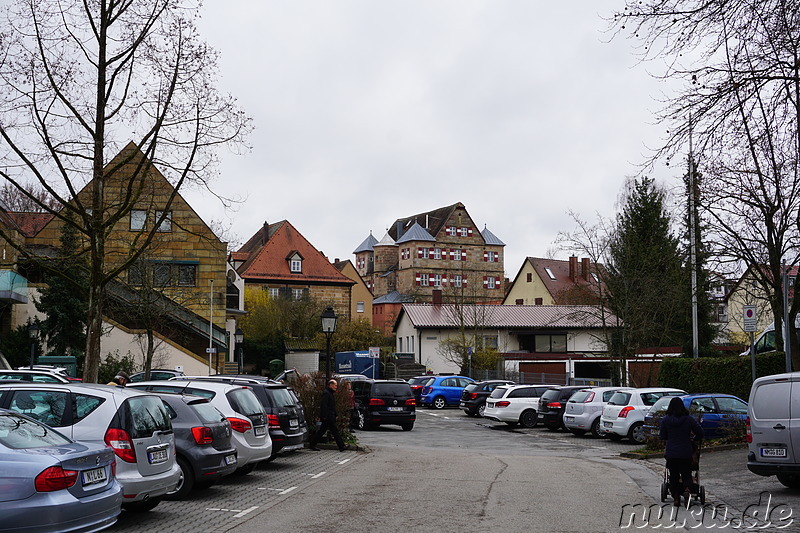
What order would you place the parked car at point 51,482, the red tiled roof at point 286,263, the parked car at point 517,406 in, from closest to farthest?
the parked car at point 51,482
the parked car at point 517,406
the red tiled roof at point 286,263

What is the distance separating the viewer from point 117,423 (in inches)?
392

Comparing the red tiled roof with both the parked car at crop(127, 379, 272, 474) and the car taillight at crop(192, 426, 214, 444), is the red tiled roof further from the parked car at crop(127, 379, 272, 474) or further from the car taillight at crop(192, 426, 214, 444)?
the car taillight at crop(192, 426, 214, 444)

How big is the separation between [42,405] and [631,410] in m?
18.7

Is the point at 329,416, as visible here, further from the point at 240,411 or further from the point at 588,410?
the point at 588,410

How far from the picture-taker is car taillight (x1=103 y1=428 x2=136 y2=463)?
32.3 ft

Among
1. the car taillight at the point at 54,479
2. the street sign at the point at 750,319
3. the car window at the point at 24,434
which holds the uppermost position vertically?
the street sign at the point at 750,319

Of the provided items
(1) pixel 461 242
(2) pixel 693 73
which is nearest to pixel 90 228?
(2) pixel 693 73

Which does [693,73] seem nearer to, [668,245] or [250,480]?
[250,480]

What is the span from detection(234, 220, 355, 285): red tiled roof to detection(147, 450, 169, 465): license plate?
242 ft

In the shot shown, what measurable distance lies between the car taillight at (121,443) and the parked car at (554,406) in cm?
2220

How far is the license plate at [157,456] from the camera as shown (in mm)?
10252

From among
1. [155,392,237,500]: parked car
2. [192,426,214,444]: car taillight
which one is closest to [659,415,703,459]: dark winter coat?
[155,392,237,500]: parked car

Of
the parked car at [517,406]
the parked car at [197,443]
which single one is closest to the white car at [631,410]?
the parked car at [517,406]

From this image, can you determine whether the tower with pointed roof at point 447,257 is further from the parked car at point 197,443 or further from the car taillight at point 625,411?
the parked car at point 197,443
